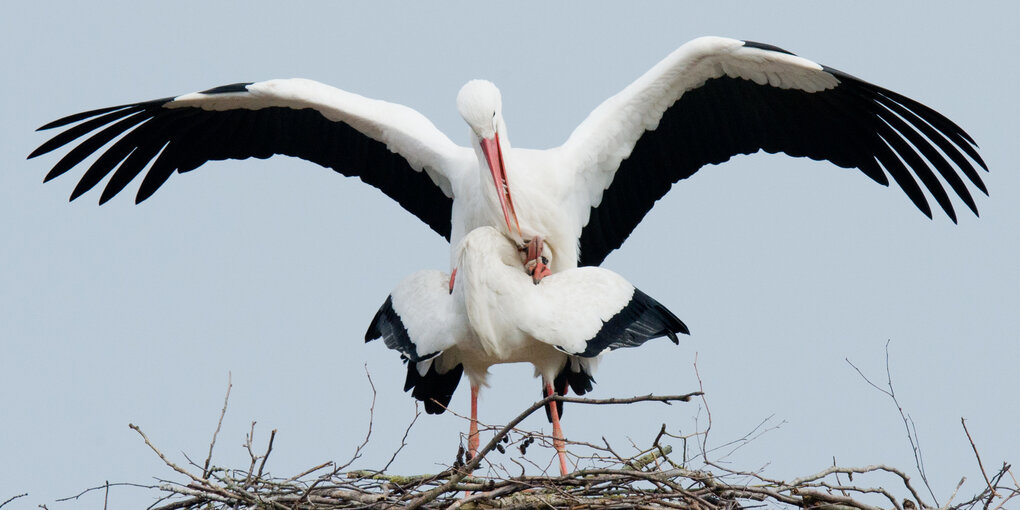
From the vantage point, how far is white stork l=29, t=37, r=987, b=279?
671 centimetres

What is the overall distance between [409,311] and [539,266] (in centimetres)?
65

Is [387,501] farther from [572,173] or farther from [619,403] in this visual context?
[572,173]

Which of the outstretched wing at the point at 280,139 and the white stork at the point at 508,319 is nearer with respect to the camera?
the white stork at the point at 508,319

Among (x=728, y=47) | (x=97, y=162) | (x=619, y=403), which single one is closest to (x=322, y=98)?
(x=97, y=162)

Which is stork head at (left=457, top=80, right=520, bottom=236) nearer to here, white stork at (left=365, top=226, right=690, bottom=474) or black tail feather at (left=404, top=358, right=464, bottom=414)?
white stork at (left=365, top=226, right=690, bottom=474)

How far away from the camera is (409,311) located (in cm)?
651

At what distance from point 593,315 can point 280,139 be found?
2524mm

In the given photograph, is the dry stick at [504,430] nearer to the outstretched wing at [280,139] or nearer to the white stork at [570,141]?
the white stork at [570,141]

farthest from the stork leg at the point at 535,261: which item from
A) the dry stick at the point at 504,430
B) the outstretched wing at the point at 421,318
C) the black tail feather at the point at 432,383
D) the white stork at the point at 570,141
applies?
the dry stick at the point at 504,430

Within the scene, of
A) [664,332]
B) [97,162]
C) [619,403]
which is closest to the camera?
[619,403]

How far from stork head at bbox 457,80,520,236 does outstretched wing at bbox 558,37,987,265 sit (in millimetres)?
632

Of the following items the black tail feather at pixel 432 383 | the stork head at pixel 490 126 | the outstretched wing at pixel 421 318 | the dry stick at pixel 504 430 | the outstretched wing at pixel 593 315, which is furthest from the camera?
the black tail feather at pixel 432 383

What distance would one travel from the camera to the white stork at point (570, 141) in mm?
6711

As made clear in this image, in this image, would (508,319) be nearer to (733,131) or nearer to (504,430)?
(504,430)
